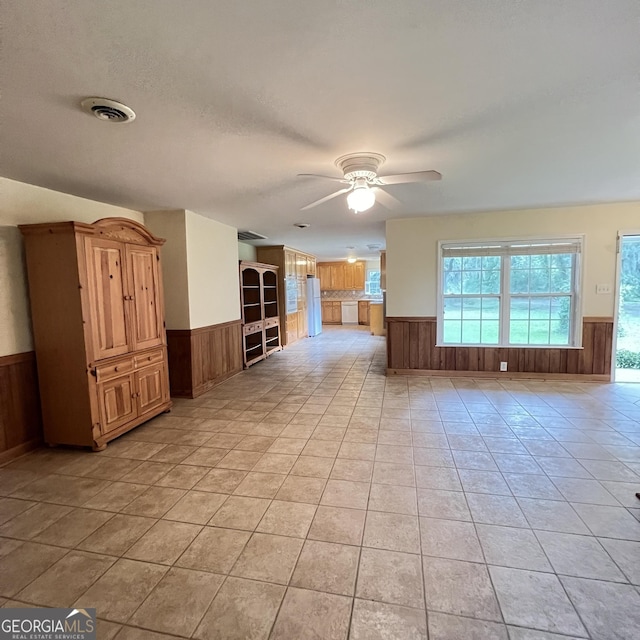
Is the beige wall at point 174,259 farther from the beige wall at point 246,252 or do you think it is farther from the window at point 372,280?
the window at point 372,280

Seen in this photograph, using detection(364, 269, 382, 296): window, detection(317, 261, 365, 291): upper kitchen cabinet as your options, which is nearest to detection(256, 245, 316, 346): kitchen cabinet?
detection(317, 261, 365, 291): upper kitchen cabinet

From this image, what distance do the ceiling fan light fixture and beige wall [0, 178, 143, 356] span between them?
2.79 metres

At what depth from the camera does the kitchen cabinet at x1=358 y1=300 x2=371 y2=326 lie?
11758mm

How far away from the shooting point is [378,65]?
5.08ft

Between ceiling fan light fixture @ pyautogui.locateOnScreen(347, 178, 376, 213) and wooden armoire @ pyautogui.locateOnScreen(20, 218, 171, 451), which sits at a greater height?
ceiling fan light fixture @ pyautogui.locateOnScreen(347, 178, 376, 213)

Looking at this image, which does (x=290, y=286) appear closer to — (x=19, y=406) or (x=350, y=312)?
(x=350, y=312)

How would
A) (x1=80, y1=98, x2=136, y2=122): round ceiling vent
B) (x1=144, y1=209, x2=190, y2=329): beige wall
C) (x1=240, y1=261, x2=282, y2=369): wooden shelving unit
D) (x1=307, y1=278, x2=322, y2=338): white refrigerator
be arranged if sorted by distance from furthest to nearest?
(x1=307, y1=278, x2=322, y2=338): white refrigerator < (x1=240, y1=261, x2=282, y2=369): wooden shelving unit < (x1=144, y1=209, x2=190, y2=329): beige wall < (x1=80, y1=98, x2=136, y2=122): round ceiling vent

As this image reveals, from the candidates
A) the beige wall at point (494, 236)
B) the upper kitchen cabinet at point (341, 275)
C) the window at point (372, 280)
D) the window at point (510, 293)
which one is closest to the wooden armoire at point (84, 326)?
the beige wall at point (494, 236)

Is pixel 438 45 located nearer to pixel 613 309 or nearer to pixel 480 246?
pixel 480 246

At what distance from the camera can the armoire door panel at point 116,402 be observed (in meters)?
3.04

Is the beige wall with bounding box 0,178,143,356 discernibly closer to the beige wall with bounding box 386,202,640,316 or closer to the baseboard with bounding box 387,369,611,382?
the beige wall with bounding box 386,202,640,316

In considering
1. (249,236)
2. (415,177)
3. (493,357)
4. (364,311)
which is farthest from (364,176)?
(364,311)

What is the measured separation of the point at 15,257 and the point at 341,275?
9.39m

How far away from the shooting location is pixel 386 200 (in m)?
3.89
